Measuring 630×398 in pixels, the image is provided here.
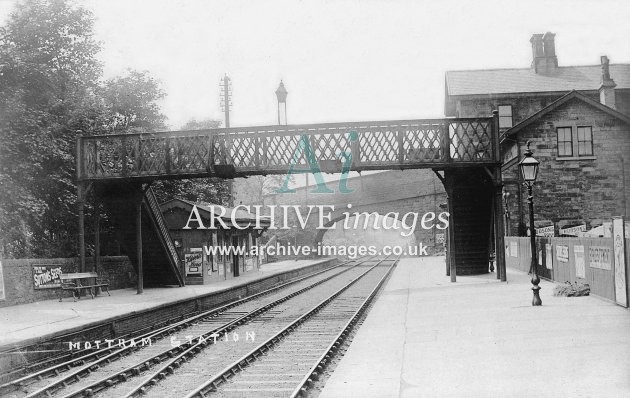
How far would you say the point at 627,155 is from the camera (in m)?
30.9

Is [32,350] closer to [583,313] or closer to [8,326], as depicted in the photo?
[8,326]

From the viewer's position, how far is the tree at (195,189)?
103 ft

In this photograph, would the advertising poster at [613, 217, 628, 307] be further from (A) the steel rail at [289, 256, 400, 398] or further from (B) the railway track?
(B) the railway track

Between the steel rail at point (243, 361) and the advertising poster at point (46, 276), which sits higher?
the advertising poster at point (46, 276)

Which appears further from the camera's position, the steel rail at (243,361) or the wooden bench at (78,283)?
the wooden bench at (78,283)

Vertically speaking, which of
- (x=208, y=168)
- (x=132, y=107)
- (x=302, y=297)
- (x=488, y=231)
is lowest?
(x=302, y=297)

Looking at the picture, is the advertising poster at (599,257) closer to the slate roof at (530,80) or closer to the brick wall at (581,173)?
the brick wall at (581,173)

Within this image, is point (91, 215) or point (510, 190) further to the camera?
point (510, 190)

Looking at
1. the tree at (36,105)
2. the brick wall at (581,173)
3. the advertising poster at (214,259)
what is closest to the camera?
the tree at (36,105)

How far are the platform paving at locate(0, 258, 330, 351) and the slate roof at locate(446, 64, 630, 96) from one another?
24.5 meters

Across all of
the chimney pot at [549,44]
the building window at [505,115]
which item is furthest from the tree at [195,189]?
the chimney pot at [549,44]

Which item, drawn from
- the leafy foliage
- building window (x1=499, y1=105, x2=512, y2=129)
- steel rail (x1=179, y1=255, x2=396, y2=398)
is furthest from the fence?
building window (x1=499, y1=105, x2=512, y2=129)

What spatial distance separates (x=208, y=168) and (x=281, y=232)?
33371 mm

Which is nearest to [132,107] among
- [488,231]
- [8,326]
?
[488,231]
